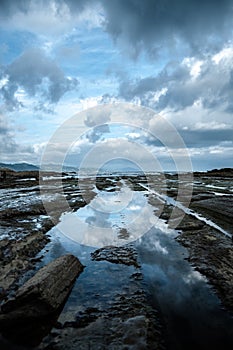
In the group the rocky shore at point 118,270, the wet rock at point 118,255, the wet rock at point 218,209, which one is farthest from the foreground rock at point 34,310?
the wet rock at point 218,209

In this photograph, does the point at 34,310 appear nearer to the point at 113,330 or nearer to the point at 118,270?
the point at 113,330

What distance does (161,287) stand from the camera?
274 inches

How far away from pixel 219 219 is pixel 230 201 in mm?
5450

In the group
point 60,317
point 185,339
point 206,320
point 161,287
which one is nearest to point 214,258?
point 161,287

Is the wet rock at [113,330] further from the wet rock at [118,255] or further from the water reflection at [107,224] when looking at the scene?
the water reflection at [107,224]

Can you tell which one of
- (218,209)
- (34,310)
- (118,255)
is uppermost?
(218,209)

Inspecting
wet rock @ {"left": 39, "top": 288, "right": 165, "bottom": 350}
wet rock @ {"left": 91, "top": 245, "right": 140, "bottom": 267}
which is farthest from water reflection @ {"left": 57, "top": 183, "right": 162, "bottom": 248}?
wet rock @ {"left": 39, "top": 288, "right": 165, "bottom": 350}

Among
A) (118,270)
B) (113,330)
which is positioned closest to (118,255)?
(118,270)

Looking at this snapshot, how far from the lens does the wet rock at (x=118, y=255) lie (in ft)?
28.5

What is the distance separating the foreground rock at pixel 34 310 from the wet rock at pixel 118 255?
2.83 m

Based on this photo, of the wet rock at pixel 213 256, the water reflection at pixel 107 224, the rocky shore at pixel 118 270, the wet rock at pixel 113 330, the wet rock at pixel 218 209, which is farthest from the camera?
the wet rock at pixel 218 209

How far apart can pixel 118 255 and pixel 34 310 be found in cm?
436

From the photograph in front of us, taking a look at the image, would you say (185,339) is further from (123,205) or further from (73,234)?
(123,205)

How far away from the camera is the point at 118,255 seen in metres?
9.23
